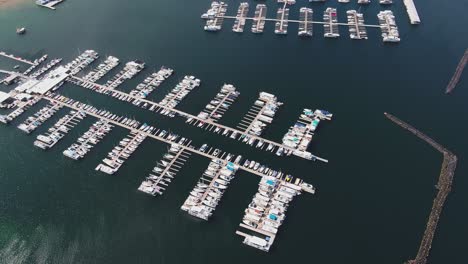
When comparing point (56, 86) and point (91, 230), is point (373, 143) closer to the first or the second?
point (91, 230)

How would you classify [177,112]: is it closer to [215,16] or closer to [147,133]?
[147,133]

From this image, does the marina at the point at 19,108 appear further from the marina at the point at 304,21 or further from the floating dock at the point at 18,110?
the marina at the point at 304,21

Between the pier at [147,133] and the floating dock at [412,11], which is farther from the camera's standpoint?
the floating dock at [412,11]

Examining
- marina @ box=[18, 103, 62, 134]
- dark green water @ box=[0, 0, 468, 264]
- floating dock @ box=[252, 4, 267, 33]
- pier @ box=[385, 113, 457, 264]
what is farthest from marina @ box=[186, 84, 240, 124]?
pier @ box=[385, 113, 457, 264]

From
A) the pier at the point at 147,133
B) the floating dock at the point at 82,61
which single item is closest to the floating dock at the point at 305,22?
the pier at the point at 147,133

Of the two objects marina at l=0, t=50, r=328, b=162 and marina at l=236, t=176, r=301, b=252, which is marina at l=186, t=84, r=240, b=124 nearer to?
marina at l=0, t=50, r=328, b=162

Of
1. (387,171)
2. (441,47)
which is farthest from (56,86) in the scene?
(441,47)
